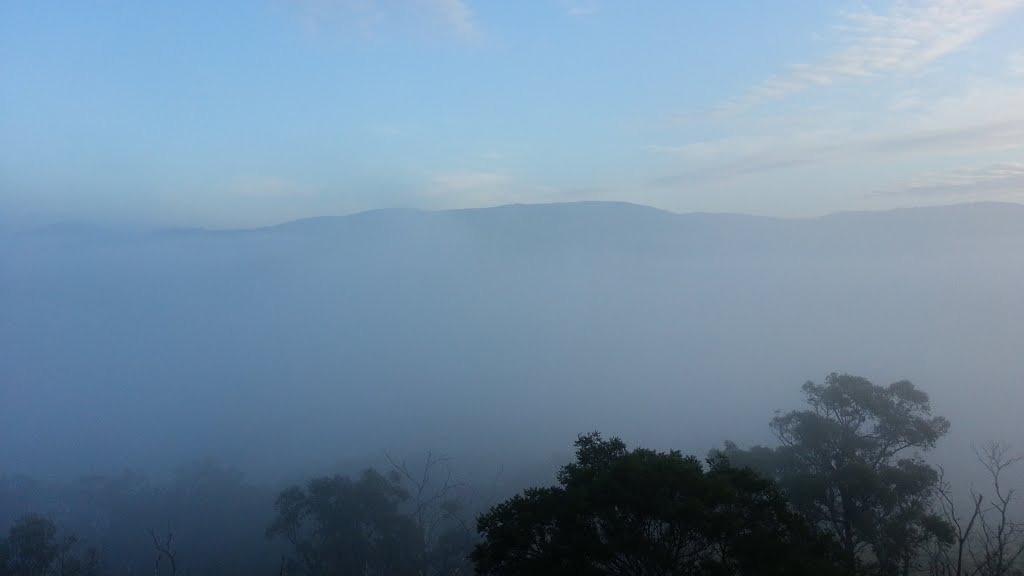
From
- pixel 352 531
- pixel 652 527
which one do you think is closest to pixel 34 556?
pixel 352 531

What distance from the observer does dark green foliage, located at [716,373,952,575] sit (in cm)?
2062

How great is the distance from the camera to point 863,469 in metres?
21.3

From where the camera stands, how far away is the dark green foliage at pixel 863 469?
67.7 ft

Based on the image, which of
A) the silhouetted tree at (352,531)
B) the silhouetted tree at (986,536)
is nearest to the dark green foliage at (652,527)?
the silhouetted tree at (986,536)

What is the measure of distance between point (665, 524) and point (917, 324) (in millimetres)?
194316

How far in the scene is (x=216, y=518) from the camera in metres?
49.2

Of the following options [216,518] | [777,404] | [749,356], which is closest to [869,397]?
[216,518]

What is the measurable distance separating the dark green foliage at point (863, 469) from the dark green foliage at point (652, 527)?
23.3 feet

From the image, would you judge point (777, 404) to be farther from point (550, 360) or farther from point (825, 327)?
point (825, 327)

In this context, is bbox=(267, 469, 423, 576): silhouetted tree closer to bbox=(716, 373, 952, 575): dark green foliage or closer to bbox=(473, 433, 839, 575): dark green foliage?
bbox=(716, 373, 952, 575): dark green foliage

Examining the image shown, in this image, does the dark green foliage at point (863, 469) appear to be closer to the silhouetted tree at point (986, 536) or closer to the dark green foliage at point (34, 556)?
the silhouetted tree at point (986, 536)

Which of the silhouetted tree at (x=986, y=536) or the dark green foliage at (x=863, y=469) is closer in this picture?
the silhouetted tree at (x=986, y=536)

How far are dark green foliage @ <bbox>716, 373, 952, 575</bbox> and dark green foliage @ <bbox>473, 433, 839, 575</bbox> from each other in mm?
7095

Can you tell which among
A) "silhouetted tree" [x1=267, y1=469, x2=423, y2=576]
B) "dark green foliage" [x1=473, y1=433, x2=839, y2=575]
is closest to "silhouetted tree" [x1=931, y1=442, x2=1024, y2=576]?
"dark green foliage" [x1=473, y1=433, x2=839, y2=575]
